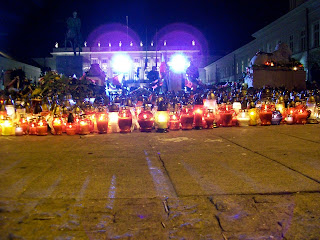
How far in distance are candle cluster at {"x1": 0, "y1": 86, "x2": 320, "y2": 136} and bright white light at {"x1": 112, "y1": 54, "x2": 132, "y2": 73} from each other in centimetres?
7778

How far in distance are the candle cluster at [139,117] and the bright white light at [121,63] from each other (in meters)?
77.8

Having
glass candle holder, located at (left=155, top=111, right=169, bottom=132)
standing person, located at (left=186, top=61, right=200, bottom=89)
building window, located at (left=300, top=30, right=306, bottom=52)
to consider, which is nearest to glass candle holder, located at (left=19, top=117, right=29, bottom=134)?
glass candle holder, located at (left=155, top=111, right=169, bottom=132)

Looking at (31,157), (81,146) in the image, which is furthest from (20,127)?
(31,157)

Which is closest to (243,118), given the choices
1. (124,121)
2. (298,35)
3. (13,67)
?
(124,121)

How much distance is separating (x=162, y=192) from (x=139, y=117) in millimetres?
7544

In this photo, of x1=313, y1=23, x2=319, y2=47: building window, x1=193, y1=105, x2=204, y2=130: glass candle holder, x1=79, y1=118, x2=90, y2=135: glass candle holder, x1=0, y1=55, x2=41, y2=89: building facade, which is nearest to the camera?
x1=79, y1=118, x2=90, y2=135: glass candle holder

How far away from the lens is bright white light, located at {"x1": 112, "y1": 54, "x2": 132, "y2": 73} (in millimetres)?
90812

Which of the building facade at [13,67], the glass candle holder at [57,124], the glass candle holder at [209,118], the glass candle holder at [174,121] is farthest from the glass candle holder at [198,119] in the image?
the building facade at [13,67]

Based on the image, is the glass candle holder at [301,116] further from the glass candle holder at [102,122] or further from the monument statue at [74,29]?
the monument statue at [74,29]

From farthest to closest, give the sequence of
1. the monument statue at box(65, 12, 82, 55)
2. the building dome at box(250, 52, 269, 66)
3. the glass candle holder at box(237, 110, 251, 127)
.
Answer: the monument statue at box(65, 12, 82, 55), the building dome at box(250, 52, 269, 66), the glass candle holder at box(237, 110, 251, 127)

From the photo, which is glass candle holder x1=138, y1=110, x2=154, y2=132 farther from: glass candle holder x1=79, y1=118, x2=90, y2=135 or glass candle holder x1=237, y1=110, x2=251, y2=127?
glass candle holder x1=237, y1=110, x2=251, y2=127

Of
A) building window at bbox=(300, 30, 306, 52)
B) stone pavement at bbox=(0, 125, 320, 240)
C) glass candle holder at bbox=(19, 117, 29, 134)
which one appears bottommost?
stone pavement at bbox=(0, 125, 320, 240)

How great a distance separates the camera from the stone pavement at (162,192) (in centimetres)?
367

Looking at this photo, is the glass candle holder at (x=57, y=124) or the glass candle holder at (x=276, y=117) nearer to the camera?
the glass candle holder at (x=57, y=124)
